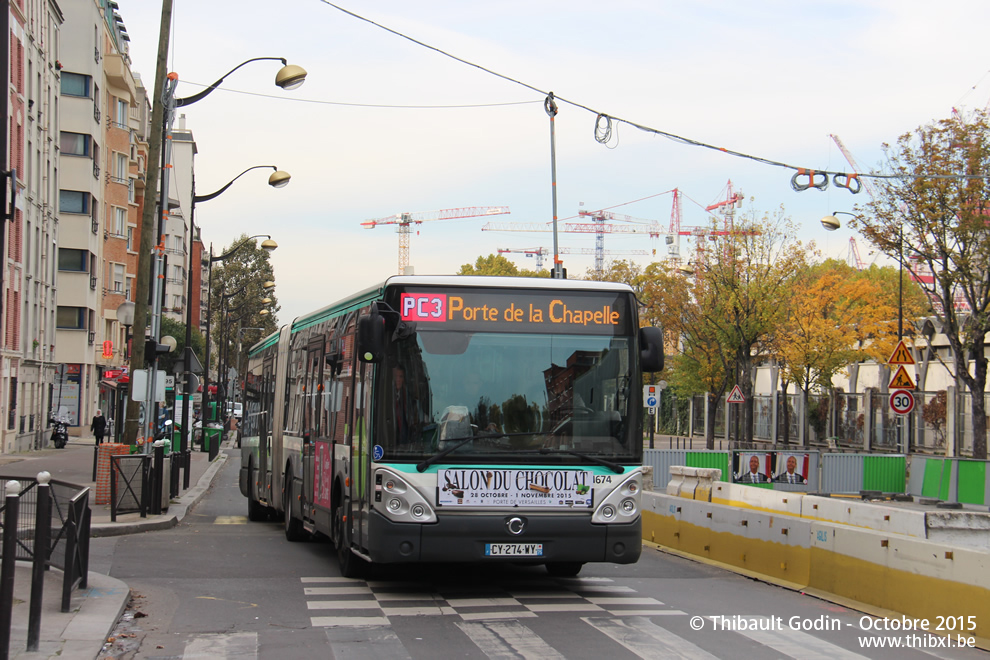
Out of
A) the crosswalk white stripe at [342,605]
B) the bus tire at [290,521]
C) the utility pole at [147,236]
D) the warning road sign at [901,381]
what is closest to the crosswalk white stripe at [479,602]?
the crosswalk white stripe at [342,605]

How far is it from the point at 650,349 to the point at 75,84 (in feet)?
168

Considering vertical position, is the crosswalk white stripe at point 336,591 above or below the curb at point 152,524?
above

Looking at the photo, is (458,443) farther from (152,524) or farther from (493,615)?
(152,524)

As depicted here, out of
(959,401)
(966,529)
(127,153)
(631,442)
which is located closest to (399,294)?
(631,442)

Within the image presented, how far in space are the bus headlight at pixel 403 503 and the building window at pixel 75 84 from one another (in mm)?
50505

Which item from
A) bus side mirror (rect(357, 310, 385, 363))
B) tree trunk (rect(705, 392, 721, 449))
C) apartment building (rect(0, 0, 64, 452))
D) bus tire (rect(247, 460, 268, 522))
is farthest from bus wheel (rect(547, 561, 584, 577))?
tree trunk (rect(705, 392, 721, 449))

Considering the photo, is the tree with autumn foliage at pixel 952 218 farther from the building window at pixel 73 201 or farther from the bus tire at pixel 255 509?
the building window at pixel 73 201

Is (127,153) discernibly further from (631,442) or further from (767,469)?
(631,442)

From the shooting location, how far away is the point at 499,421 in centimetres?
1054

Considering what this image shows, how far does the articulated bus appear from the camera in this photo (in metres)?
10.4

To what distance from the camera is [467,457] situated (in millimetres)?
10422

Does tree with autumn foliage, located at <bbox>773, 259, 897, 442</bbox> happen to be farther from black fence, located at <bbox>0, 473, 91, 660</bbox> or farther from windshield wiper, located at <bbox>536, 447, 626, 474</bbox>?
black fence, located at <bbox>0, 473, 91, 660</bbox>

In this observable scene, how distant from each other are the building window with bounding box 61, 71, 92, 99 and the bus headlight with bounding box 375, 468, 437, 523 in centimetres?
5050

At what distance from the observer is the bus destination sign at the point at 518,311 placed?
10711 mm
